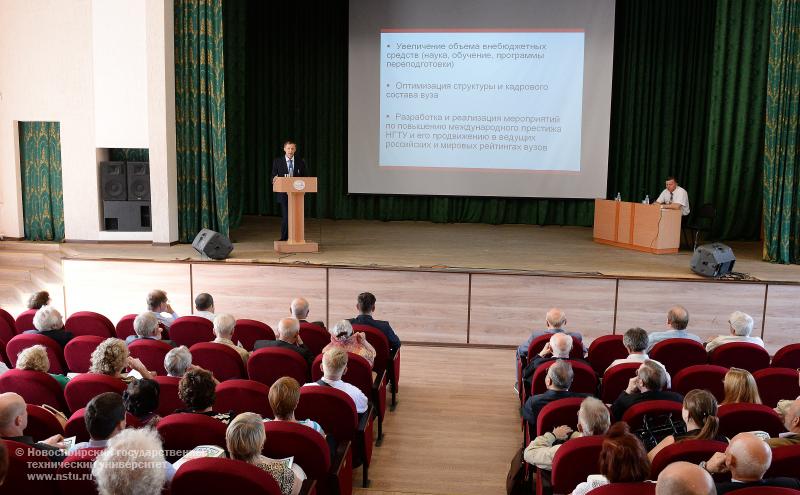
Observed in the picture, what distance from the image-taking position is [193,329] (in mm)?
5969

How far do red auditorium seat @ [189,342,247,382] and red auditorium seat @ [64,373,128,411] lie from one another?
0.88 m

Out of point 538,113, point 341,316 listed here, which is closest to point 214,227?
point 341,316

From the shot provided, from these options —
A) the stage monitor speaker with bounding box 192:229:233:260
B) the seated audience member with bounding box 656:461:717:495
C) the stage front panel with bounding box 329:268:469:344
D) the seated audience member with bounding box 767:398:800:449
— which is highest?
the seated audience member with bounding box 656:461:717:495

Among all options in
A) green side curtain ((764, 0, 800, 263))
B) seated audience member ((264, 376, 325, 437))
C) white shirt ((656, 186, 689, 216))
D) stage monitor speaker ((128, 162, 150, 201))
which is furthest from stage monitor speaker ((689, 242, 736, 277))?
stage monitor speaker ((128, 162, 150, 201))

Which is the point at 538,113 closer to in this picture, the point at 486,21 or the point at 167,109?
the point at 486,21

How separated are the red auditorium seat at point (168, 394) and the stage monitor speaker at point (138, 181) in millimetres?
6917

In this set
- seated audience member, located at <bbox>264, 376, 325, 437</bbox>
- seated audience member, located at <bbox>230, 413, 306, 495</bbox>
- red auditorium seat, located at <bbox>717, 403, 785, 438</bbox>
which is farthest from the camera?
red auditorium seat, located at <bbox>717, 403, 785, 438</bbox>

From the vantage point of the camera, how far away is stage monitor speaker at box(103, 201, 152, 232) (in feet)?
34.7

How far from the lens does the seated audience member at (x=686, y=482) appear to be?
238cm

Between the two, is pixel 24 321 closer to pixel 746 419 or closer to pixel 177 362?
pixel 177 362

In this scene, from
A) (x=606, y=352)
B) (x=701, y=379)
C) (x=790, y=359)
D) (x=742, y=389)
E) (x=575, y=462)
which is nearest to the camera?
(x=575, y=462)

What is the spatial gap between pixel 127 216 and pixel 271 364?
6.61 m

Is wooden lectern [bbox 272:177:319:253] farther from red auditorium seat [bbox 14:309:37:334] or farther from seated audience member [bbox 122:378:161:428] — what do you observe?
seated audience member [bbox 122:378:161:428]

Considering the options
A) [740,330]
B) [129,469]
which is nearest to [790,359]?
[740,330]
